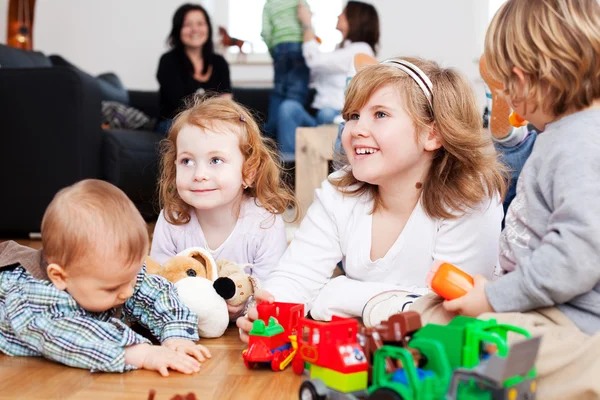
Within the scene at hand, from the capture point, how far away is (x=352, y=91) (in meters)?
1.27

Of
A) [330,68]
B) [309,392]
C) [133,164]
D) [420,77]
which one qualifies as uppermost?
[420,77]

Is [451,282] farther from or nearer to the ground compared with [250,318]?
farther from the ground

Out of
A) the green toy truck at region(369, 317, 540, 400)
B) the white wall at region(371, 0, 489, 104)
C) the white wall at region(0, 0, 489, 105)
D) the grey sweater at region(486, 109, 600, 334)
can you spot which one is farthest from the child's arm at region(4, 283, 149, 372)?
the white wall at region(371, 0, 489, 104)

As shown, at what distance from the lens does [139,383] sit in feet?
3.12

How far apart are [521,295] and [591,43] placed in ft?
Result: 1.18

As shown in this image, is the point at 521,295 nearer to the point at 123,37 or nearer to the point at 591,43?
the point at 591,43

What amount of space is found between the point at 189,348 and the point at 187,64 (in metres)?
2.45

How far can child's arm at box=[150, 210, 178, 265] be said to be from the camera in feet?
4.96

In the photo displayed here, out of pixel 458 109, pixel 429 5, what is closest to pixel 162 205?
pixel 458 109

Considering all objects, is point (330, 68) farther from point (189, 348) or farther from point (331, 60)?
point (189, 348)

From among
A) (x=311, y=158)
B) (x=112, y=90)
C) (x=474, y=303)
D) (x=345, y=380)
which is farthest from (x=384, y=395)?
(x=112, y=90)

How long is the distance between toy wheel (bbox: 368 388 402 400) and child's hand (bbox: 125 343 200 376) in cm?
37

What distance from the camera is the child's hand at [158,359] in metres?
1.00

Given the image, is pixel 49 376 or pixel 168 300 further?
pixel 168 300
